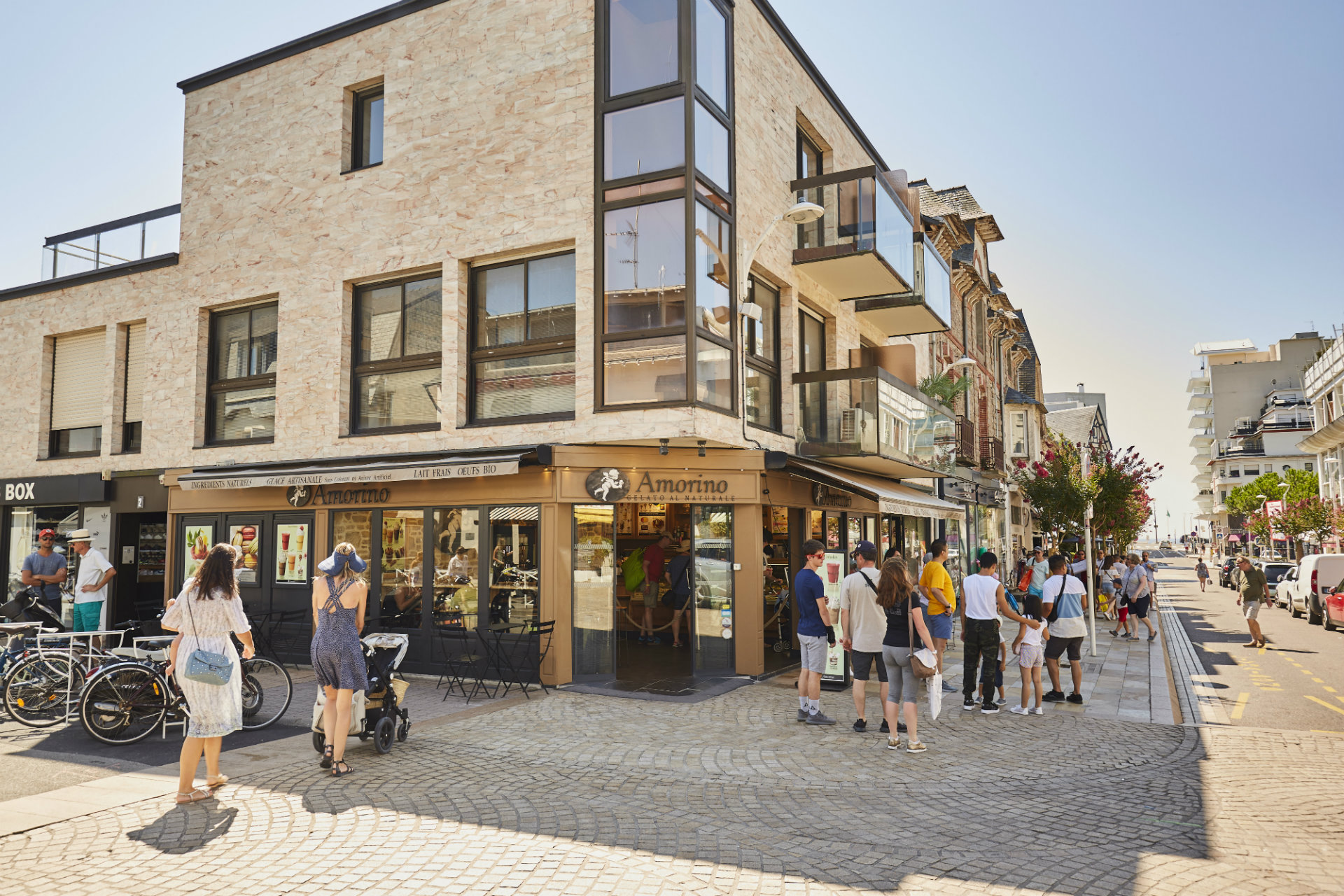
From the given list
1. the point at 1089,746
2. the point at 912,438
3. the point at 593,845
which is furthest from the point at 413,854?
the point at 912,438

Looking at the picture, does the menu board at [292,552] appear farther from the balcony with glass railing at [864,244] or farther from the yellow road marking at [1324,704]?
the yellow road marking at [1324,704]

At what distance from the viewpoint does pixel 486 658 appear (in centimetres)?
1174

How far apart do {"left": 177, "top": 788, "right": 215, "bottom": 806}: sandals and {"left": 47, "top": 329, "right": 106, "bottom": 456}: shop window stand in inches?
520

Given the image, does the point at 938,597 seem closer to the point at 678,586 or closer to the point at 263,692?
the point at 678,586

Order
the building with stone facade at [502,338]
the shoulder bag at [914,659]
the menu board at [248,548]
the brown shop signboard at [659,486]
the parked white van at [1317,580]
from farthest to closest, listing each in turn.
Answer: the parked white van at [1317,580] → the menu board at [248,548] → the building with stone facade at [502,338] → the brown shop signboard at [659,486] → the shoulder bag at [914,659]

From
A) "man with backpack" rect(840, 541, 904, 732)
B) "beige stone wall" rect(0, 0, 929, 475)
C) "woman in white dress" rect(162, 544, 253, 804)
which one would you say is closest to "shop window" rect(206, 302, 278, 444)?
"beige stone wall" rect(0, 0, 929, 475)

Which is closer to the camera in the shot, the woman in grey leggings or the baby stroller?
the baby stroller

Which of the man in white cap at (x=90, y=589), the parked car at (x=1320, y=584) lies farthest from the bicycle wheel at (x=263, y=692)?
the parked car at (x=1320, y=584)

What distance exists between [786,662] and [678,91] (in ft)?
27.7

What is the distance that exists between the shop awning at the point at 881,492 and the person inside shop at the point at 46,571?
10.3 m

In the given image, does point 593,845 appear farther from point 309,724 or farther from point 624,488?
point 624,488

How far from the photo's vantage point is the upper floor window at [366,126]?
14484mm

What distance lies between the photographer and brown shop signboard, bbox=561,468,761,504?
11758 millimetres

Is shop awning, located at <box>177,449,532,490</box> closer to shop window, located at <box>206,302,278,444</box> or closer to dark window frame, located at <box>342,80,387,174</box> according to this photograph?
shop window, located at <box>206,302,278,444</box>
